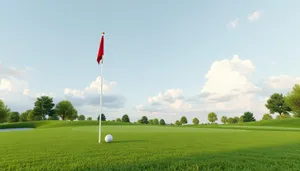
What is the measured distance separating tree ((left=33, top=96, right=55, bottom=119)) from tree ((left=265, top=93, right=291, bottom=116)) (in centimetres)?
9206

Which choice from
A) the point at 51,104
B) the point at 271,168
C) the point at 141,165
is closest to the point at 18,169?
the point at 141,165

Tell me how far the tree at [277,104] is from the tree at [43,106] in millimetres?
92064

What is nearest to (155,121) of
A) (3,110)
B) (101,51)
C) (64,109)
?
(64,109)

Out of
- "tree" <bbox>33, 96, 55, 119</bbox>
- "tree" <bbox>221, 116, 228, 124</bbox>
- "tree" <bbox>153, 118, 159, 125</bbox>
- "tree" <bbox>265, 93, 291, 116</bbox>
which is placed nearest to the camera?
"tree" <bbox>33, 96, 55, 119</bbox>

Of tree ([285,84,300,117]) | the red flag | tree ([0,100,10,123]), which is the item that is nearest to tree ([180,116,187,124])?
tree ([285,84,300,117])

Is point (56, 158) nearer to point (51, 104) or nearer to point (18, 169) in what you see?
Answer: point (18, 169)

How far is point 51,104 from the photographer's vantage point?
77812 mm

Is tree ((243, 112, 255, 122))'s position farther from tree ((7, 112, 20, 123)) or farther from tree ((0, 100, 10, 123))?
tree ((7, 112, 20, 123))

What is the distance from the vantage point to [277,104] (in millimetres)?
80062

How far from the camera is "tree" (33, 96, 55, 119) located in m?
76.2

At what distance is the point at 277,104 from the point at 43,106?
9777 cm

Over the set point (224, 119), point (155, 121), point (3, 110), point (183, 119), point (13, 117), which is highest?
point (3, 110)

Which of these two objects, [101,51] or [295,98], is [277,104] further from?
[101,51]

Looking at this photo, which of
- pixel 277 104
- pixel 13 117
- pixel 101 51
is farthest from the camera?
pixel 13 117
